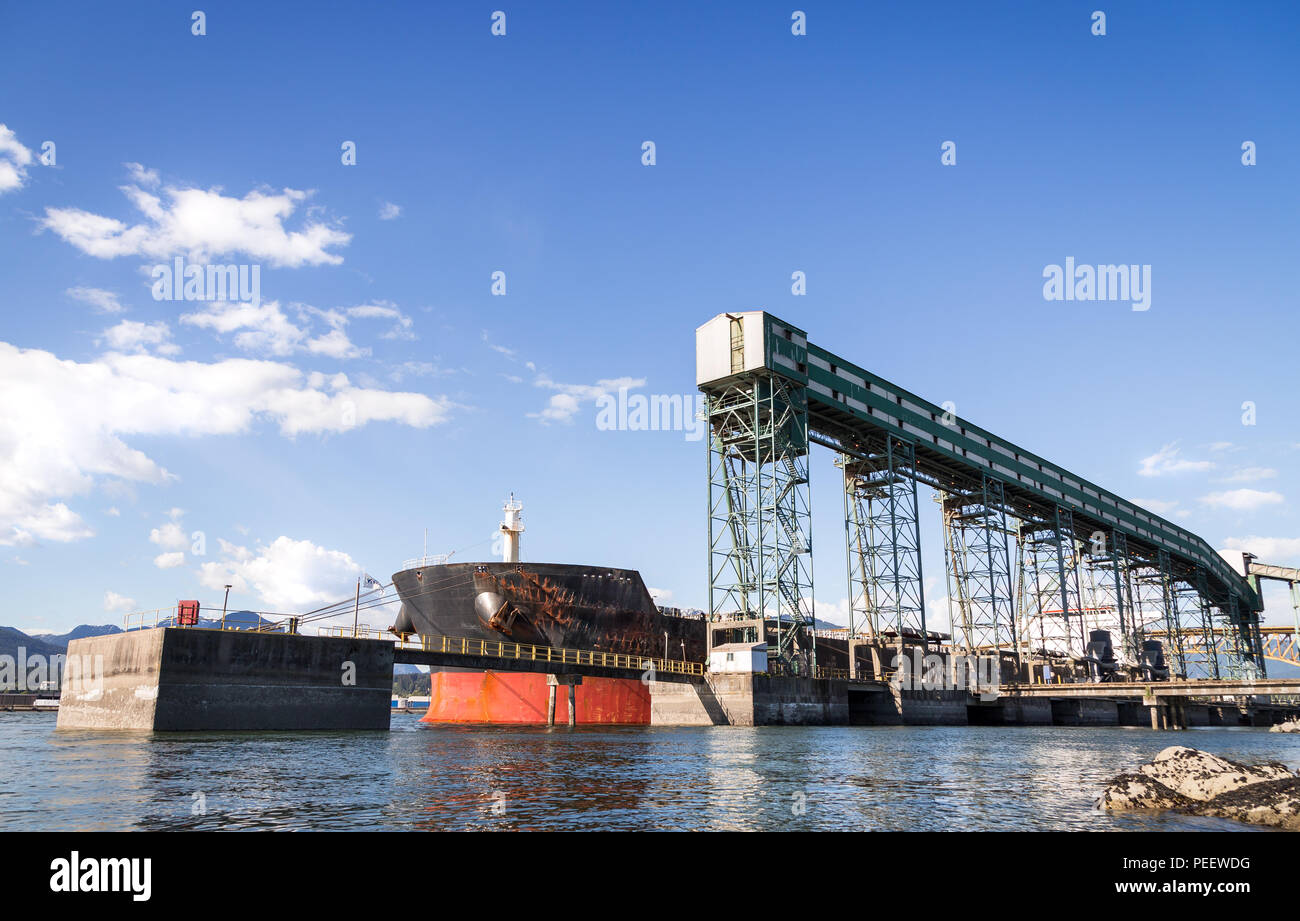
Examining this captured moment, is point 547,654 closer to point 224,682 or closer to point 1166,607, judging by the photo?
point 224,682

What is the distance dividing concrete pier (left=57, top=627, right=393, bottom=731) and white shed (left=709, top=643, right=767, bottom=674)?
21.1 metres

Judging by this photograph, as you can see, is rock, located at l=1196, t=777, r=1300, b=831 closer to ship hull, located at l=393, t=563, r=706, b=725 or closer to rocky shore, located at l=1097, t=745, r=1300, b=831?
rocky shore, located at l=1097, t=745, r=1300, b=831

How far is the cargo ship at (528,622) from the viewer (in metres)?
45.4

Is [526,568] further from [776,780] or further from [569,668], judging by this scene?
[776,780]

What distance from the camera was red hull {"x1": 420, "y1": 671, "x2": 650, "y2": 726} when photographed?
152ft

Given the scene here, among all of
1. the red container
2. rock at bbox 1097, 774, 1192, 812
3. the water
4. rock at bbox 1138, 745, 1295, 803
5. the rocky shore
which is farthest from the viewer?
the red container

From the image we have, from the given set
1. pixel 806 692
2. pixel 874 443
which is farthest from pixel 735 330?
pixel 806 692

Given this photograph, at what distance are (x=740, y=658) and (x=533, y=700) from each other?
12179 millimetres

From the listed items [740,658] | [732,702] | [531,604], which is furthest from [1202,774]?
[531,604]

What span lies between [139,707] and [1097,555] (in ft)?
310

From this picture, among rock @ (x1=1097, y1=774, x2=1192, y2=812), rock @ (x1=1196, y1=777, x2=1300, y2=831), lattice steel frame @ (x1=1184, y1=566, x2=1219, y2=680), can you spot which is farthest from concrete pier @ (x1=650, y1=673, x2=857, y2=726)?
lattice steel frame @ (x1=1184, y1=566, x2=1219, y2=680)

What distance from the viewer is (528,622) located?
149 feet
